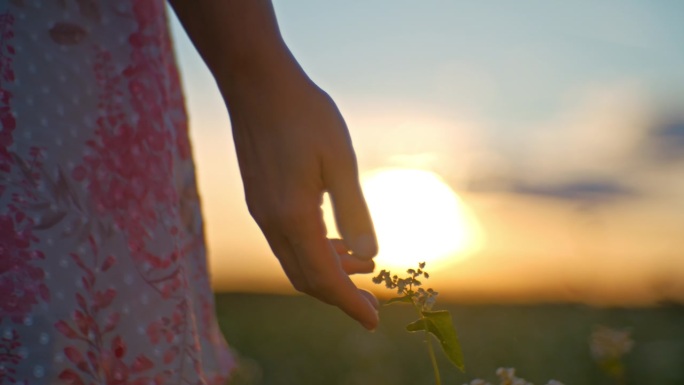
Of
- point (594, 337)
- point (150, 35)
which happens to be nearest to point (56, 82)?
point (150, 35)

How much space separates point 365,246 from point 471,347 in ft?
11.4

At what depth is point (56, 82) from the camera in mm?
1433

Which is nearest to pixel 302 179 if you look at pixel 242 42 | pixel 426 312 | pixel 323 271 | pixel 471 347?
pixel 323 271

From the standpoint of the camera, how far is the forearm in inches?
54.1

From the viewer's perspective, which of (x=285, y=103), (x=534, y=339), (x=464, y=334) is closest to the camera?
(x=285, y=103)

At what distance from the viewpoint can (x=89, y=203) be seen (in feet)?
4.68

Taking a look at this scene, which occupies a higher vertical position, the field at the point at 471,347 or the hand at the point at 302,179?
the hand at the point at 302,179

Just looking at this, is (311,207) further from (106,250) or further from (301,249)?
(106,250)

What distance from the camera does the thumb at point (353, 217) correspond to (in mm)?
1324

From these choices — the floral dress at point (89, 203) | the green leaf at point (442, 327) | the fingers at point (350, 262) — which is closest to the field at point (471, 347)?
the green leaf at point (442, 327)

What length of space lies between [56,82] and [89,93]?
0.07 m

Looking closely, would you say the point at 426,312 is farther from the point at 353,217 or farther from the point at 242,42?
the point at 242,42

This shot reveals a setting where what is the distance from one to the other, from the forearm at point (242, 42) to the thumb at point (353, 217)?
22 cm

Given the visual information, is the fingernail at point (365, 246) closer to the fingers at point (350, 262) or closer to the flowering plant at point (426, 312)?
the fingers at point (350, 262)
